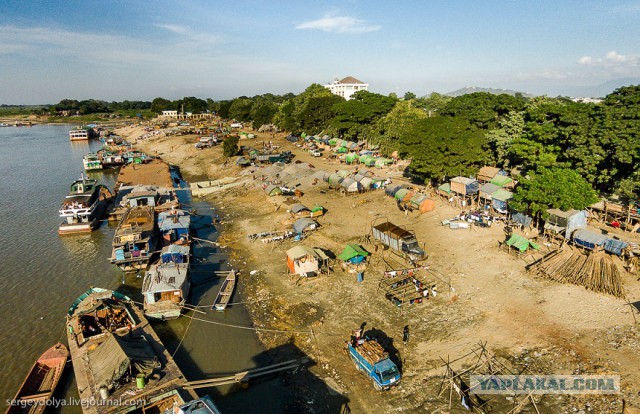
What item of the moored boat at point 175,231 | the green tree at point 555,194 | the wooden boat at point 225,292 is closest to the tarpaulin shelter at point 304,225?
the wooden boat at point 225,292

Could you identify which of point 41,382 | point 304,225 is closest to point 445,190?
point 304,225

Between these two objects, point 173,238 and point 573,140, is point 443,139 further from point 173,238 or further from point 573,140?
point 173,238

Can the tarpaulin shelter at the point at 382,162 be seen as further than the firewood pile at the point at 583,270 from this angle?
Yes

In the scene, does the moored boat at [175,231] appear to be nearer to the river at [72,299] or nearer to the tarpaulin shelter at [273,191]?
the river at [72,299]

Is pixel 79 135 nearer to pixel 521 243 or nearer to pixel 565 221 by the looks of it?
pixel 521 243

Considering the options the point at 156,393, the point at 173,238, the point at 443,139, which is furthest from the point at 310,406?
the point at 443,139
